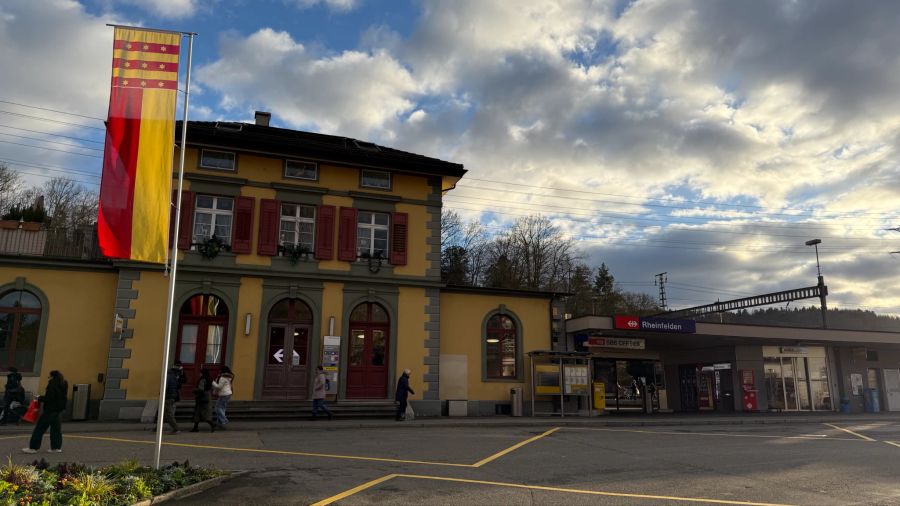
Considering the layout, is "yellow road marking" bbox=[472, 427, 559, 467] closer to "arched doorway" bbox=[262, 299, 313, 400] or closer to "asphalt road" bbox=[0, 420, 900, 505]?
"asphalt road" bbox=[0, 420, 900, 505]

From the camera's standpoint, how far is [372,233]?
73.3 ft

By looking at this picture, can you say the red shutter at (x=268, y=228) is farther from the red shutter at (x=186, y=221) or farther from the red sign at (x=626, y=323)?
the red sign at (x=626, y=323)

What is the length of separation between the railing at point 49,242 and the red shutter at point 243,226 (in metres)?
4.34

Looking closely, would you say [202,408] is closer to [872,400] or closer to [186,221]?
[186,221]

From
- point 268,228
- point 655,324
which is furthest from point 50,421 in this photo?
point 655,324

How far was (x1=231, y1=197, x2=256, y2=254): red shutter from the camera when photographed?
807 inches

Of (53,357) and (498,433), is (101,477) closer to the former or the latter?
(498,433)

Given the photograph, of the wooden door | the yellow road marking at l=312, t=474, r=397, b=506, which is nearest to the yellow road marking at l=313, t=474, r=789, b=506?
the yellow road marking at l=312, t=474, r=397, b=506

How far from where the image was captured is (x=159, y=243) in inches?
363

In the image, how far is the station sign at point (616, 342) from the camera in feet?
81.3

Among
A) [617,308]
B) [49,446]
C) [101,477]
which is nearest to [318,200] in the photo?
[49,446]

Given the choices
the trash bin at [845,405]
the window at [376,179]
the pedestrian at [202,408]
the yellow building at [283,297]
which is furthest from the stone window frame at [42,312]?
the trash bin at [845,405]

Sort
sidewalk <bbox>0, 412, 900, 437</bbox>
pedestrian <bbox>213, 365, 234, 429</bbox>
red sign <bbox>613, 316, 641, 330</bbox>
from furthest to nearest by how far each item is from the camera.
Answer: red sign <bbox>613, 316, 641, 330</bbox>, pedestrian <bbox>213, 365, 234, 429</bbox>, sidewalk <bbox>0, 412, 900, 437</bbox>

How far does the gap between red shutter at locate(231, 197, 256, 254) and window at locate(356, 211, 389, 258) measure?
12.1 feet
